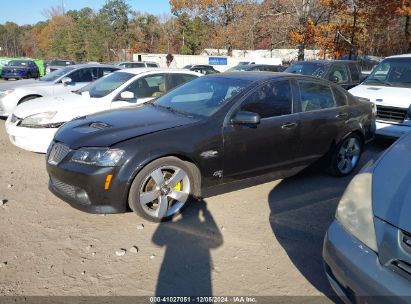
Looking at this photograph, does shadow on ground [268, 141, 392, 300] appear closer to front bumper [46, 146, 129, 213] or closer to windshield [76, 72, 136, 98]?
front bumper [46, 146, 129, 213]

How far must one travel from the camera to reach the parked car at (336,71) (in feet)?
33.2

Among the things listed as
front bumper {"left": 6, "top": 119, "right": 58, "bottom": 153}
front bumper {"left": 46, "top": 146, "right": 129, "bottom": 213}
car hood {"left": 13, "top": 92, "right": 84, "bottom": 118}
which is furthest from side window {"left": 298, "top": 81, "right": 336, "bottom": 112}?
front bumper {"left": 6, "top": 119, "right": 58, "bottom": 153}

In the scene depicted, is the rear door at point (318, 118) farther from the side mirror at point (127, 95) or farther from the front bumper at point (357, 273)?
the side mirror at point (127, 95)

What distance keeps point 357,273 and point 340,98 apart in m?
3.71

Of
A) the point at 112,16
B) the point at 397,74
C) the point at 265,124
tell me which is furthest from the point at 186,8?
the point at 265,124

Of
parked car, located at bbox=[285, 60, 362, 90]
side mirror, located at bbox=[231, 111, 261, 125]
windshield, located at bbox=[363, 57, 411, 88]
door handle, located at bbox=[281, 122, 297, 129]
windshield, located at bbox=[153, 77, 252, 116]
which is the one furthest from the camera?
parked car, located at bbox=[285, 60, 362, 90]

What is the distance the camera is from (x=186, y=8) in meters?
57.5

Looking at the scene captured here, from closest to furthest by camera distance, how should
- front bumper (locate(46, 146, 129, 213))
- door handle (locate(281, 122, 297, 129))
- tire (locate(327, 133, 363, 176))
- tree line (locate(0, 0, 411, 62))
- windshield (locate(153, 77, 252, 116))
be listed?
front bumper (locate(46, 146, 129, 213)) → windshield (locate(153, 77, 252, 116)) → door handle (locate(281, 122, 297, 129)) → tire (locate(327, 133, 363, 176)) → tree line (locate(0, 0, 411, 62))

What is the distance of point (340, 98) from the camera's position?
5.42 meters

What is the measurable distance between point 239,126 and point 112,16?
60729 mm

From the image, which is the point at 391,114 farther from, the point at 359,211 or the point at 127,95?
the point at 359,211

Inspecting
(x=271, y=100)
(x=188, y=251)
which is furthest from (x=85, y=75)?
(x=188, y=251)

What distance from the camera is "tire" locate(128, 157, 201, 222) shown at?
147 inches

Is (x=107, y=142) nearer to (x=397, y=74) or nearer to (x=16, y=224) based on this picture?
(x=16, y=224)
